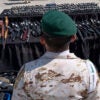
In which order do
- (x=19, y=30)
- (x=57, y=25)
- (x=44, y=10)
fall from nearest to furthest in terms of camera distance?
1. (x=57, y=25)
2. (x=19, y=30)
3. (x=44, y=10)

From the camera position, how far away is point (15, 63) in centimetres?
458

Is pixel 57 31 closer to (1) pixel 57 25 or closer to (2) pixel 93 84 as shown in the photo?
(1) pixel 57 25

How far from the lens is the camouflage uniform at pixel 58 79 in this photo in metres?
1.59

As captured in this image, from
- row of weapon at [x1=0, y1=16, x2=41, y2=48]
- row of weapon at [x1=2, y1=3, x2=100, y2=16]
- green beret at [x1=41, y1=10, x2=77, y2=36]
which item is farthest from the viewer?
row of weapon at [x1=2, y1=3, x2=100, y2=16]

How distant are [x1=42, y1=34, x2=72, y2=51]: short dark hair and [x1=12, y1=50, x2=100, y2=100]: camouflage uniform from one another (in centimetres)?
3

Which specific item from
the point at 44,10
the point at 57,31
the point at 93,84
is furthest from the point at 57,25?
the point at 44,10

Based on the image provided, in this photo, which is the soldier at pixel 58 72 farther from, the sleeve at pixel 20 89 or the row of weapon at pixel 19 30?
the row of weapon at pixel 19 30

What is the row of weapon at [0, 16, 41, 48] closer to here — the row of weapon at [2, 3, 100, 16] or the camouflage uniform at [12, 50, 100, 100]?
the row of weapon at [2, 3, 100, 16]

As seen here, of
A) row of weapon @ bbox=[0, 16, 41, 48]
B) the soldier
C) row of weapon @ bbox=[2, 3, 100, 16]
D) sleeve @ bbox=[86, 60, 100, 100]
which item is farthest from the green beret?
row of weapon @ bbox=[2, 3, 100, 16]

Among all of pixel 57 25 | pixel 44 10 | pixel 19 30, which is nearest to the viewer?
pixel 57 25

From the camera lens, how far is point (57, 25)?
158 centimetres

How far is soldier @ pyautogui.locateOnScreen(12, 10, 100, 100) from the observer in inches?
62.7

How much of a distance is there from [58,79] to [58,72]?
0.11 feet

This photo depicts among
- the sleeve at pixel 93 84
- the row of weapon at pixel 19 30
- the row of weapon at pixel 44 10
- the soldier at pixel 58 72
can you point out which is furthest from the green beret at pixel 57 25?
the row of weapon at pixel 44 10
